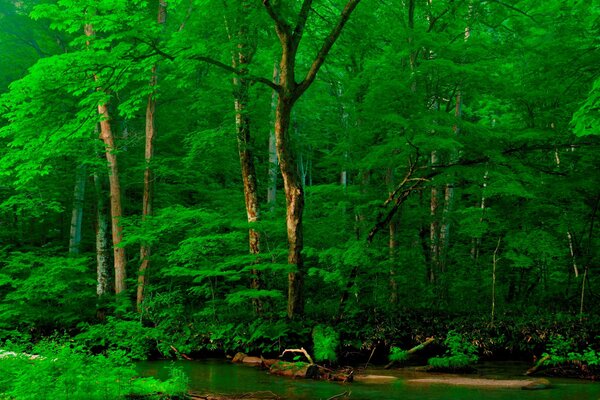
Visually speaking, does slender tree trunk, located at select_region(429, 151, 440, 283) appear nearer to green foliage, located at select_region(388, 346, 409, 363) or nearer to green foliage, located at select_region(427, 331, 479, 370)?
green foliage, located at select_region(427, 331, 479, 370)

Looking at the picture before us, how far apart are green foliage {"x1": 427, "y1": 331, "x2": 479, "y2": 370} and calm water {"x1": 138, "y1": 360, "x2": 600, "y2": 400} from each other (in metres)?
0.37

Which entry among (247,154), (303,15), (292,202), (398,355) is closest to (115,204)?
(247,154)

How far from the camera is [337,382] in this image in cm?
868

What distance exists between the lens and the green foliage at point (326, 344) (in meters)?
10.4

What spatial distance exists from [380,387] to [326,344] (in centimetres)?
237

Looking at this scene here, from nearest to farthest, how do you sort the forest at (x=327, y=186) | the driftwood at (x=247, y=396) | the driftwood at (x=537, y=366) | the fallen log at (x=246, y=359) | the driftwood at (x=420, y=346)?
the driftwood at (x=247, y=396)
the driftwood at (x=537, y=366)
the forest at (x=327, y=186)
the driftwood at (x=420, y=346)
the fallen log at (x=246, y=359)

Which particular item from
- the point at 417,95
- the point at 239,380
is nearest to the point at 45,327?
the point at 239,380

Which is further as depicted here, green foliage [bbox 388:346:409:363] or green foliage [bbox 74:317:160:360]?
green foliage [bbox 74:317:160:360]

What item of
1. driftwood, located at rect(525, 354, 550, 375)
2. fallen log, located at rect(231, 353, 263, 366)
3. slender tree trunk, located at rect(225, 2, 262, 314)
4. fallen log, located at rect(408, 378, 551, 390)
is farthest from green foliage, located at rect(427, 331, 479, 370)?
slender tree trunk, located at rect(225, 2, 262, 314)

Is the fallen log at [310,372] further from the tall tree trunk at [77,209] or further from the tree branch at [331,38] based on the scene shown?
the tall tree trunk at [77,209]

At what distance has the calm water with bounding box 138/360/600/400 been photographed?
24.6 feet

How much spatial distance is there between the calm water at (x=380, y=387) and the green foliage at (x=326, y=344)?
2.92 feet

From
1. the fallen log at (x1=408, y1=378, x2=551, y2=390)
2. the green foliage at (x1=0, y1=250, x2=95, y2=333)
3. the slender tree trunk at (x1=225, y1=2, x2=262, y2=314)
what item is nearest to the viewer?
the fallen log at (x1=408, y1=378, x2=551, y2=390)

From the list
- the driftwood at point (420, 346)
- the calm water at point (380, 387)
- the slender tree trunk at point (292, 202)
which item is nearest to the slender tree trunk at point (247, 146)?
the slender tree trunk at point (292, 202)
